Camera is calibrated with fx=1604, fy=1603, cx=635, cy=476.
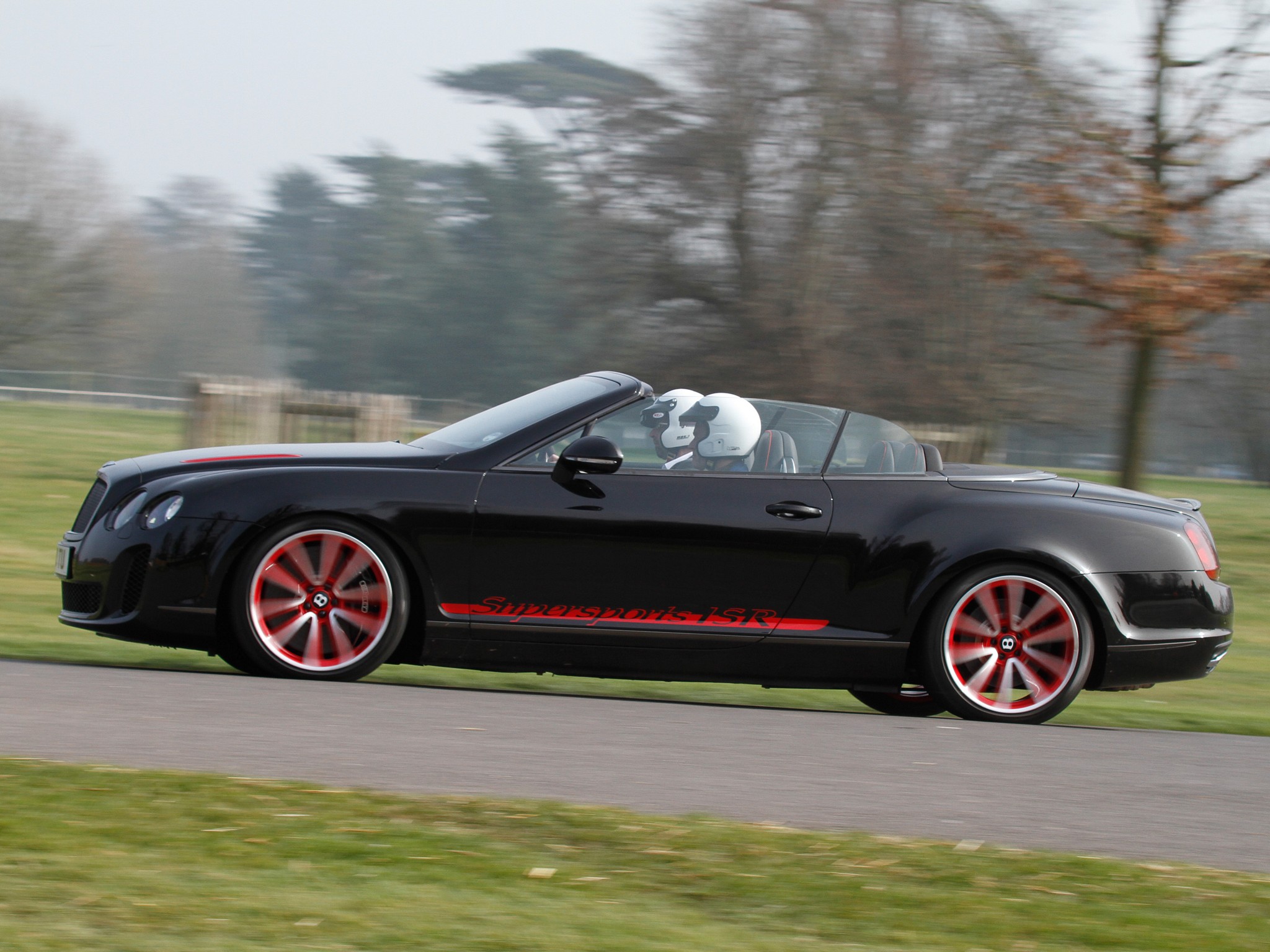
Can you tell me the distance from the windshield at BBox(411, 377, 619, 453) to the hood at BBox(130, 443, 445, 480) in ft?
0.56

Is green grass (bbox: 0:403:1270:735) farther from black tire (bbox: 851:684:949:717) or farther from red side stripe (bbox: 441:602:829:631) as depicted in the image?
red side stripe (bbox: 441:602:829:631)

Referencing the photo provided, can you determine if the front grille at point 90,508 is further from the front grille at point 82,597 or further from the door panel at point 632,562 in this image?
the door panel at point 632,562

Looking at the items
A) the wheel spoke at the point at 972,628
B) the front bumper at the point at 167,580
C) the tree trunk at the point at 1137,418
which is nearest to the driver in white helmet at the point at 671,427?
the wheel spoke at the point at 972,628

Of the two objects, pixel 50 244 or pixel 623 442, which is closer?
pixel 623 442

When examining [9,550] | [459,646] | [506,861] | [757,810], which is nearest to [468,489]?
[459,646]

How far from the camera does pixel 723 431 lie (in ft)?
23.2

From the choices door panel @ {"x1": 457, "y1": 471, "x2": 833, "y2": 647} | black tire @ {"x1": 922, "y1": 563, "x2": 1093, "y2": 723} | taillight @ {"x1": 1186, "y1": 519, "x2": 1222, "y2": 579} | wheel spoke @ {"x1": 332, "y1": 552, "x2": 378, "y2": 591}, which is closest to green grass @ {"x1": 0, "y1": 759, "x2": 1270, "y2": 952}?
wheel spoke @ {"x1": 332, "y1": 552, "x2": 378, "y2": 591}

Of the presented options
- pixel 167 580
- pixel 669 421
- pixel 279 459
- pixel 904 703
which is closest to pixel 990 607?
pixel 904 703

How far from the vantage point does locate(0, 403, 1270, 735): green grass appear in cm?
773

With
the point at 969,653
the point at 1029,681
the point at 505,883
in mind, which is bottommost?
the point at 505,883

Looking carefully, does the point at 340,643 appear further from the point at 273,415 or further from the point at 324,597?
the point at 273,415

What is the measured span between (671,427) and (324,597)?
167 centimetres

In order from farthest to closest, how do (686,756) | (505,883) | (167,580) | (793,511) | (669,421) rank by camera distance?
(669,421)
(793,511)
(167,580)
(686,756)
(505,883)

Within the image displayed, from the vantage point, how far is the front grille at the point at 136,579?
664 centimetres
